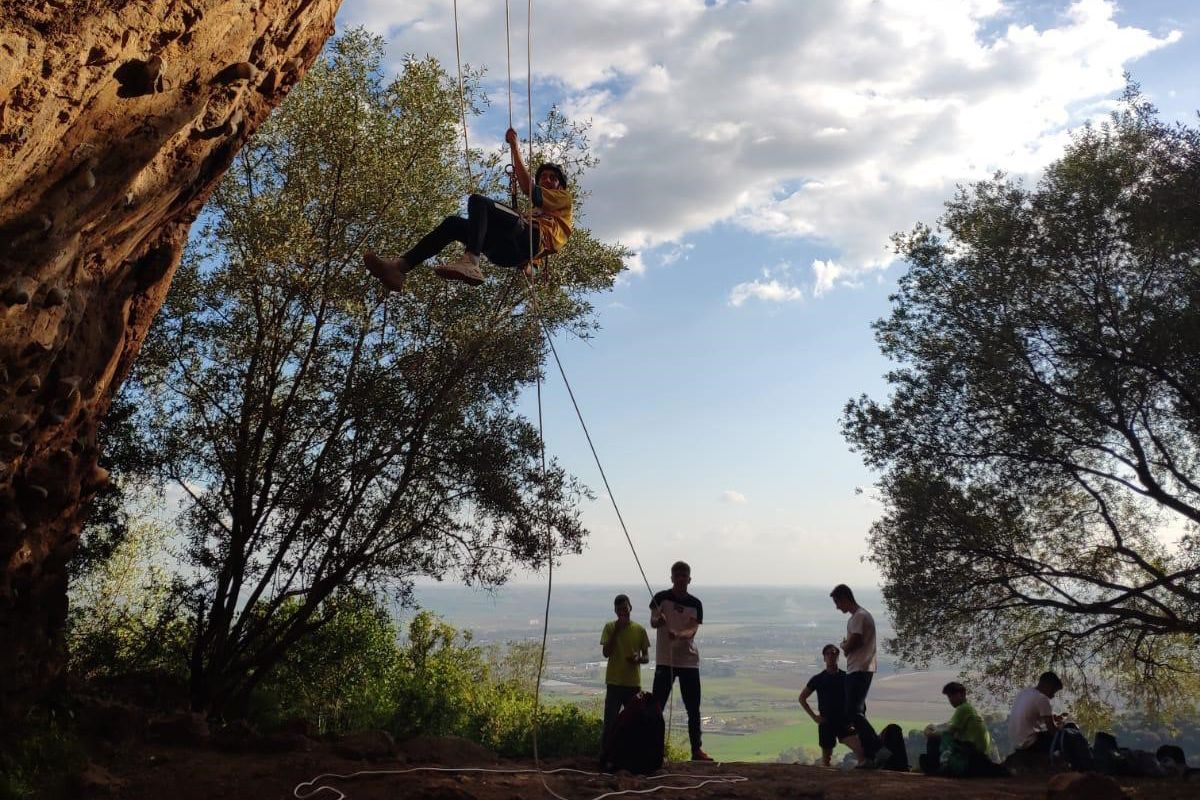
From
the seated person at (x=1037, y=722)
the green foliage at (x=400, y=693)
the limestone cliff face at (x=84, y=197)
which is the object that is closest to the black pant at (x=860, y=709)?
the seated person at (x=1037, y=722)

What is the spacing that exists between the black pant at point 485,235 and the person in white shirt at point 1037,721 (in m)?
7.47

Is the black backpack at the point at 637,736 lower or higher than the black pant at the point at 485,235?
lower

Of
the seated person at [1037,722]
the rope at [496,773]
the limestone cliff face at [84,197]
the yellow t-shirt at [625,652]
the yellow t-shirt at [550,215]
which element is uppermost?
the yellow t-shirt at [550,215]

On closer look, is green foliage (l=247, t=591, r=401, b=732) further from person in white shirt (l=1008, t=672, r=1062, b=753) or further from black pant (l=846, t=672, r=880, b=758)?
person in white shirt (l=1008, t=672, r=1062, b=753)

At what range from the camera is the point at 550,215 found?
8727 mm

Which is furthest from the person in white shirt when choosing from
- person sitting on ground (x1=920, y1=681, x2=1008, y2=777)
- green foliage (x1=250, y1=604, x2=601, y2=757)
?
green foliage (x1=250, y1=604, x2=601, y2=757)

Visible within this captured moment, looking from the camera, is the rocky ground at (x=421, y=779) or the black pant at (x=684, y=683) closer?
the rocky ground at (x=421, y=779)

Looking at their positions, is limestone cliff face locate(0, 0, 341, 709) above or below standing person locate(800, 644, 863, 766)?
above

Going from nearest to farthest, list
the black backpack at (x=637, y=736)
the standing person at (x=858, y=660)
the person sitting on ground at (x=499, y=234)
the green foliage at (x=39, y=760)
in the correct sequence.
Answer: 1. the green foliage at (x=39, y=760)
2. the person sitting on ground at (x=499, y=234)
3. the black backpack at (x=637, y=736)
4. the standing person at (x=858, y=660)

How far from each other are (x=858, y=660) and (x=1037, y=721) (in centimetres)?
214

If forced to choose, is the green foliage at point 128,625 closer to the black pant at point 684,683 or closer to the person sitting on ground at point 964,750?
the black pant at point 684,683

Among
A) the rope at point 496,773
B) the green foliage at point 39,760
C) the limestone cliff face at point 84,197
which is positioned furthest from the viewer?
the rope at point 496,773

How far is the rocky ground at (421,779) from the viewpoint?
22.1 ft

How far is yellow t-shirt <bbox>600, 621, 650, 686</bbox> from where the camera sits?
9.31 meters
